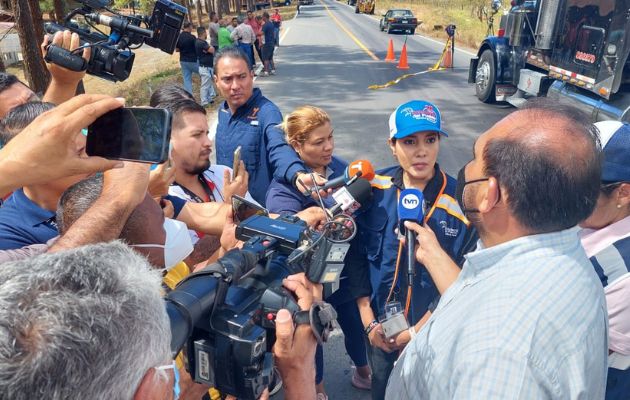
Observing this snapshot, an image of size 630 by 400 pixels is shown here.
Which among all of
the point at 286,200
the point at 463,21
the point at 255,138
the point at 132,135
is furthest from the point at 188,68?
the point at 463,21

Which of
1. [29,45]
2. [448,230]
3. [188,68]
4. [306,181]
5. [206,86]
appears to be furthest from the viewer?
[188,68]

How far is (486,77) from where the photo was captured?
33.7 ft

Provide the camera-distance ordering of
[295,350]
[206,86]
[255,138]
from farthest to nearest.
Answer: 1. [206,86]
2. [255,138]
3. [295,350]

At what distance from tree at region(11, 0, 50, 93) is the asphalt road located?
13.9 feet

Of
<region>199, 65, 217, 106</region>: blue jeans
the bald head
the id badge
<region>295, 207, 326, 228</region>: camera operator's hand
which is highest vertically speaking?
the bald head

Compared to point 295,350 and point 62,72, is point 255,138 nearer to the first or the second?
point 62,72

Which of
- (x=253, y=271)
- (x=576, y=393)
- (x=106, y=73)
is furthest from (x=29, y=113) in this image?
(x=576, y=393)

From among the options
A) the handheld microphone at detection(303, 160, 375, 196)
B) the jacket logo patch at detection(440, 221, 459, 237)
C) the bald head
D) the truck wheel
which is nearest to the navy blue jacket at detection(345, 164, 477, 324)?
the jacket logo patch at detection(440, 221, 459, 237)

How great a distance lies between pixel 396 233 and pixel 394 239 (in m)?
0.04

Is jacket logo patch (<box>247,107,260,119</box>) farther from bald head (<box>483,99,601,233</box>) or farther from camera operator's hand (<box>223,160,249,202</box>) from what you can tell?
bald head (<box>483,99,601,233</box>)

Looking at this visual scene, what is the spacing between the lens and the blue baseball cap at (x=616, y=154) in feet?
5.80

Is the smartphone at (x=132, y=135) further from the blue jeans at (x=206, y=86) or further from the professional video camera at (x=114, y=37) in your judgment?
the blue jeans at (x=206, y=86)

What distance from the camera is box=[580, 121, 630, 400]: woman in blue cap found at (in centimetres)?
154

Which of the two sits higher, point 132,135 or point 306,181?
point 132,135
